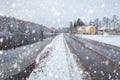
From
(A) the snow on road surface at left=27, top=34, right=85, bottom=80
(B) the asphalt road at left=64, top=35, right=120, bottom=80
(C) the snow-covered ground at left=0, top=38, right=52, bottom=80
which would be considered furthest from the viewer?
(C) the snow-covered ground at left=0, top=38, right=52, bottom=80

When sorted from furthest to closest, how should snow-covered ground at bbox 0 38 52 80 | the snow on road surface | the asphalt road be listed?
snow-covered ground at bbox 0 38 52 80
the asphalt road
the snow on road surface

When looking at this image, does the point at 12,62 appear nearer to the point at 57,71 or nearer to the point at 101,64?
the point at 57,71

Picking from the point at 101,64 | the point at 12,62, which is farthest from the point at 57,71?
the point at 12,62

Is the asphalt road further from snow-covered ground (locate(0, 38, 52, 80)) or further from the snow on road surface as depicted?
snow-covered ground (locate(0, 38, 52, 80))

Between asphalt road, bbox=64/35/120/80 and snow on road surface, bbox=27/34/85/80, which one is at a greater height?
snow on road surface, bbox=27/34/85/80

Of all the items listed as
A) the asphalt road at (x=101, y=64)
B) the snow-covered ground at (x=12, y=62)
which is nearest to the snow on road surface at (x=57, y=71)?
the asphalt road at (x=101, y=64)

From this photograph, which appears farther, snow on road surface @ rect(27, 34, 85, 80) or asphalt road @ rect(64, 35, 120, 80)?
asphalt road @ rect(64, 35, 120, 80)

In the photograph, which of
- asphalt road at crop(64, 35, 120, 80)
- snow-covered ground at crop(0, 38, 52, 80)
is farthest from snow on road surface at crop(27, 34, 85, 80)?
snow-covered ground at crop(0, 38, 52, 80)

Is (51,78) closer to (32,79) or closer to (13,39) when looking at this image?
(32,79)

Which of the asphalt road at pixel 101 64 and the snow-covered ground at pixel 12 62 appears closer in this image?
the asphalt road at pixel 101 64

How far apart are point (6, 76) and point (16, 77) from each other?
0.42 metres

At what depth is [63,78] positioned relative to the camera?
24.6ft

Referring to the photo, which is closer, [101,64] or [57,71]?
[57,71]

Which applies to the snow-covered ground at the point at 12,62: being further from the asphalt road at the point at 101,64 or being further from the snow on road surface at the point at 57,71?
the asphalt road at the point at 101,64
